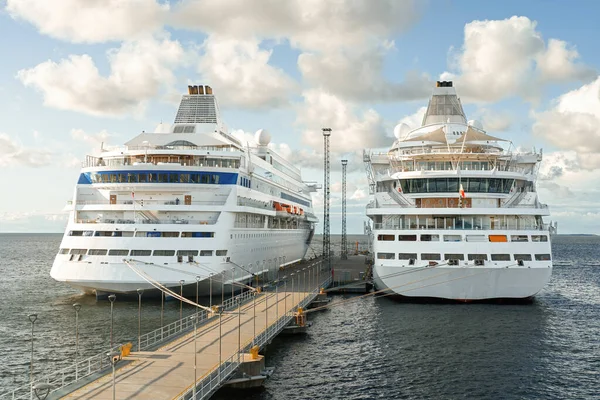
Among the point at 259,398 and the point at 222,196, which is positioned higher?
the point at 222,196

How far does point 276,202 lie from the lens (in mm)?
78438

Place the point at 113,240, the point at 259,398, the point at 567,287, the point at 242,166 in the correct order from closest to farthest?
1. the point at 259,398
2. the point at 113,240
3. the point at 242,166
4. the point at 567,287

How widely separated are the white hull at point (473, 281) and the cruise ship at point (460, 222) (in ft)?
0.27

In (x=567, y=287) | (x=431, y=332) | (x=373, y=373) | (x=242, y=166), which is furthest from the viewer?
(x=567, y=287)

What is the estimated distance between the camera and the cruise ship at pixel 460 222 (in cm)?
4950

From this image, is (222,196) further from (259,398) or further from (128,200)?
(259,398)

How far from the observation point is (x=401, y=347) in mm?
39125

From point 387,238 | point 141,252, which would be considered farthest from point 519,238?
point 141,252

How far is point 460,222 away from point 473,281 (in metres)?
5.67

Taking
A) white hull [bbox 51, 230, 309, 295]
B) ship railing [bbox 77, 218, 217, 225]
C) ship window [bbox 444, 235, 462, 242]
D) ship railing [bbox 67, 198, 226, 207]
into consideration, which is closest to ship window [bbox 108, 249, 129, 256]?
white hull [bbox 51, 230, 309, 295]

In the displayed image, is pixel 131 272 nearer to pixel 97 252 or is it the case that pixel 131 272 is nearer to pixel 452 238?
pixel 97 252

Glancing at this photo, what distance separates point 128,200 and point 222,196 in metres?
8.87

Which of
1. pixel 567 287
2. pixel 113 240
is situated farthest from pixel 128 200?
pixel 567 287

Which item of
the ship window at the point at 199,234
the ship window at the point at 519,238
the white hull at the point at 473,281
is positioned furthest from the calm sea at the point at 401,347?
the ship window at the point at 199,234
